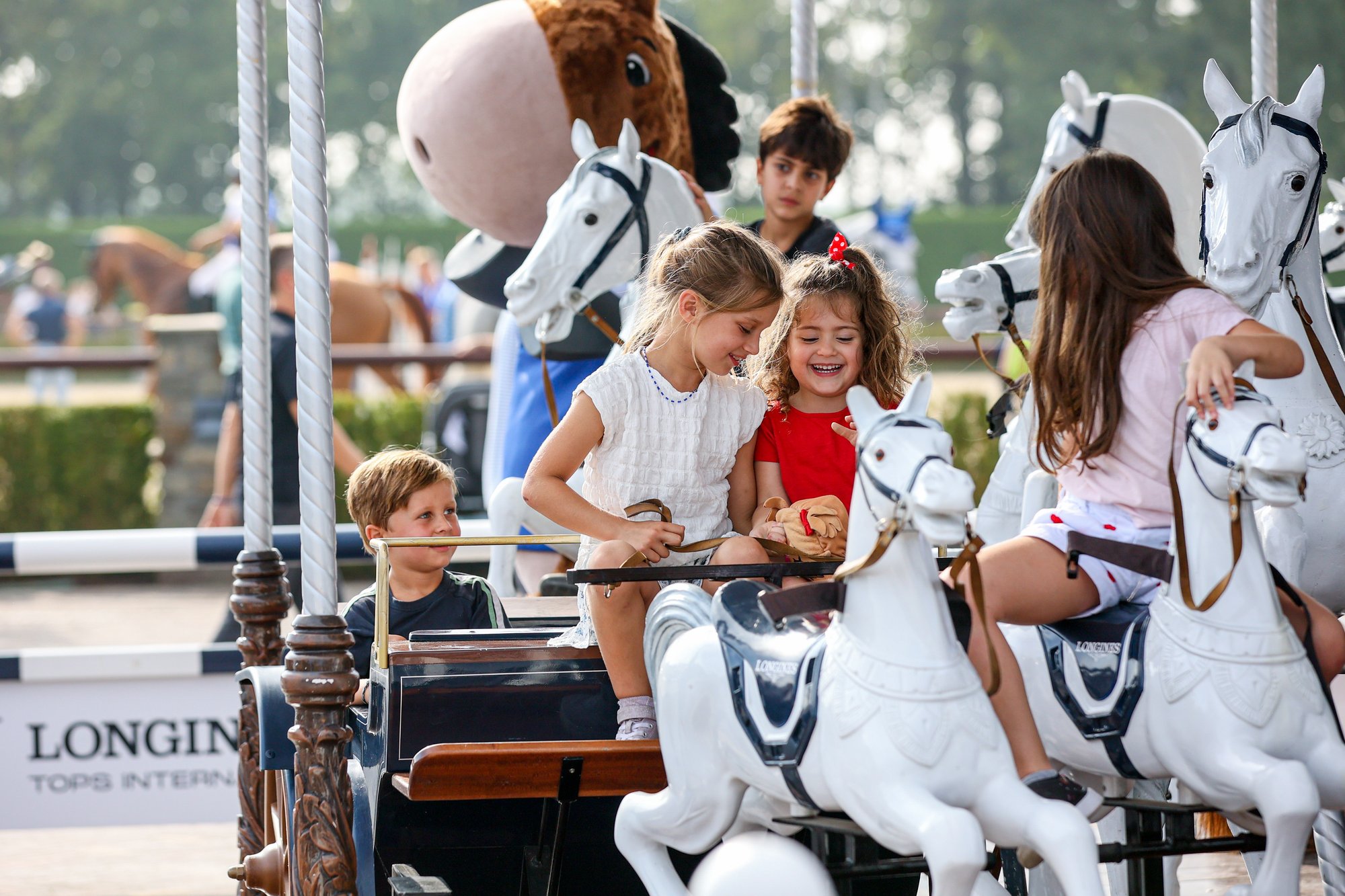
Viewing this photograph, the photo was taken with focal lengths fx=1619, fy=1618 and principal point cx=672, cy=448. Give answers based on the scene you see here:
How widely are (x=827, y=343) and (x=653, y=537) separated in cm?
57

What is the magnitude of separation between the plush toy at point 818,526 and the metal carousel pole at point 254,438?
1.75 metres

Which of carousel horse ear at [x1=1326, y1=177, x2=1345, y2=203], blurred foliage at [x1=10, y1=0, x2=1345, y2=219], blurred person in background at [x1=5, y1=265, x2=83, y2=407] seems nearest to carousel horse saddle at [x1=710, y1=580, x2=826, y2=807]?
carousel horse ear at [x1=1326, y1=177, x2=1345, y2=203]

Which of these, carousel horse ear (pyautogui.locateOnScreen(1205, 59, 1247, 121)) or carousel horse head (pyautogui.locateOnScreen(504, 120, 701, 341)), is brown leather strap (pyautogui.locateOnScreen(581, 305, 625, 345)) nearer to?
carousel horse head (pyautogui.locateOnScreen(504, 120, 701, 341))

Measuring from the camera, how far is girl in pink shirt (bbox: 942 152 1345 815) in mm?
2734

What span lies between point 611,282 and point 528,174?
0.92m

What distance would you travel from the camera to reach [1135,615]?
2.73m

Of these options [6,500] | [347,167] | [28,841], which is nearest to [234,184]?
[6,500]

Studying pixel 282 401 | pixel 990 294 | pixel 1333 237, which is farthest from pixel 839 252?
pixel 282 401

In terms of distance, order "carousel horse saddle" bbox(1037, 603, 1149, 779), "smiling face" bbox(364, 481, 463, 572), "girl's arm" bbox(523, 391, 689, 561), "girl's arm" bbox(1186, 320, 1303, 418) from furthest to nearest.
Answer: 1. "smiling face" bbox(364, 481, 463, 572)
2. "girl's arm" bbox(523, 391, 689, 561)
3. "carousel horse saddle" bbox(1037, 603, 1149, 779)
4. "girl's arm" bbox(1186, 320, 1303, 418)

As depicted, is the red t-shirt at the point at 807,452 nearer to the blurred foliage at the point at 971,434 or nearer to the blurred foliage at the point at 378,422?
the blurred foliage at the point at 971,434

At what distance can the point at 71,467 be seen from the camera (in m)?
11.9

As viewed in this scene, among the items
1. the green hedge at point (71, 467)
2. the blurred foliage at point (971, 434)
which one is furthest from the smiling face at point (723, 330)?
the green hedge at point (71, 467)

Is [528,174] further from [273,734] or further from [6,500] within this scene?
[6,500]

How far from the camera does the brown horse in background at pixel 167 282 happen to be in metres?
16.8
